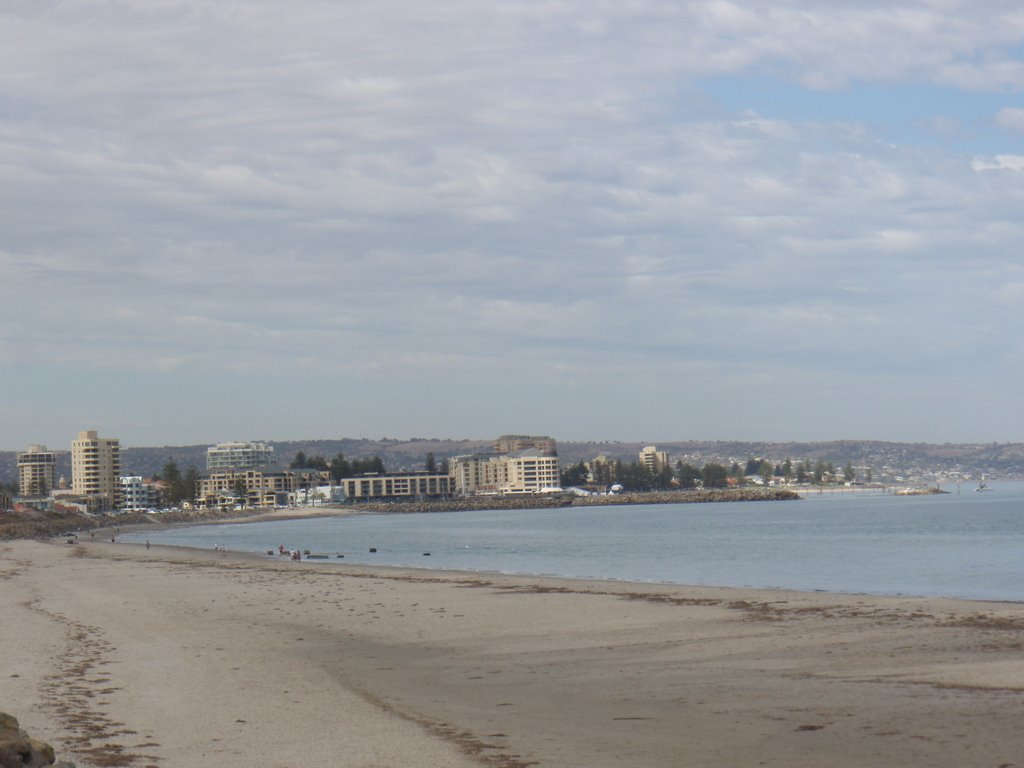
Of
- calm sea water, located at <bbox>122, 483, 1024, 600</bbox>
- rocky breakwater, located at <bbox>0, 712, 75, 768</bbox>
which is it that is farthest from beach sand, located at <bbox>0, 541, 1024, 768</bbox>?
calm sea water, located at <bbox>122, 483, 1024, 600</bbox>

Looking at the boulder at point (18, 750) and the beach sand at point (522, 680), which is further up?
the boulder at point (18, 750)

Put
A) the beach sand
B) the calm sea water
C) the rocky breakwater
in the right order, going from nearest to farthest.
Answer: the rocky breakwater
the beach sand
the calm sea water

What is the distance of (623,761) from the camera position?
1045 cm

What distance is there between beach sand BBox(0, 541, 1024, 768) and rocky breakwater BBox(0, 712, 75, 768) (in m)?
1.76

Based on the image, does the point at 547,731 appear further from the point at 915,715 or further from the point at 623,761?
the point at 915,715

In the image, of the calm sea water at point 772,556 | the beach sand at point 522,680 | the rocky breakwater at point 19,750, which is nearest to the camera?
the rocky breakwater at point 19,750

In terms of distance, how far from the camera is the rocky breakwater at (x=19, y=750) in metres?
8.03

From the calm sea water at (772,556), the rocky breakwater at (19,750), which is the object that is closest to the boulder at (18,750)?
the rocky breakwater at (19,750)

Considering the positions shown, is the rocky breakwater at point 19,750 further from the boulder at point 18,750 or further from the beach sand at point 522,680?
the beach sand at point 522,680

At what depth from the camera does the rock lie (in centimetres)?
803

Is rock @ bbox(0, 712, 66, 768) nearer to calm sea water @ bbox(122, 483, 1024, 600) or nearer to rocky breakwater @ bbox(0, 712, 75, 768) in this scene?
rocky breakwater @ bbox(0, 712, 75, 768)

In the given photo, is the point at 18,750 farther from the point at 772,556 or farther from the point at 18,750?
the point at 772,556

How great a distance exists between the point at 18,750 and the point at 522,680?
8.60m

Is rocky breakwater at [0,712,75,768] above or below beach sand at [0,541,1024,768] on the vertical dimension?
above
